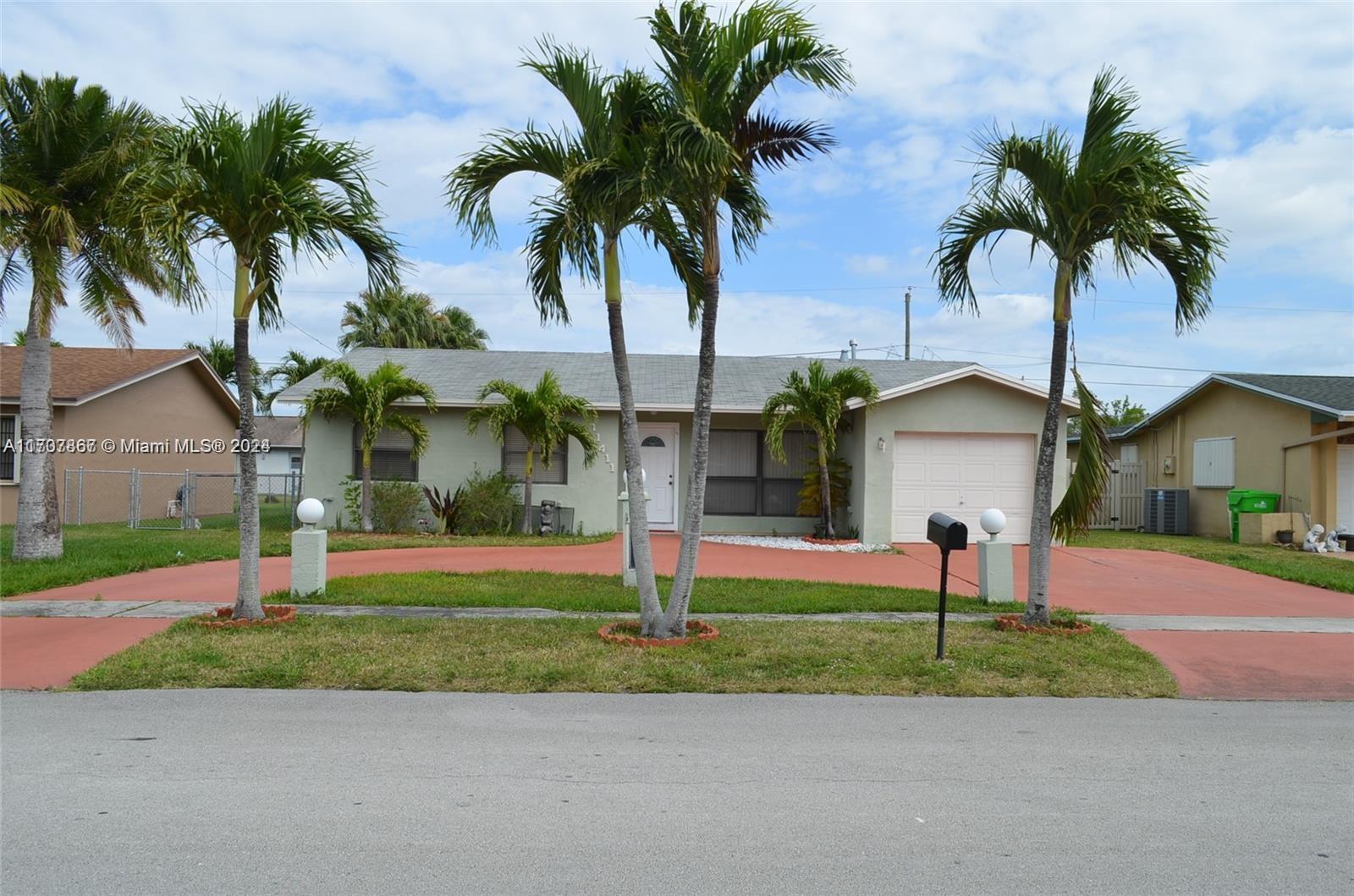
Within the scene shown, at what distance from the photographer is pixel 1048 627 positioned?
9.24 m

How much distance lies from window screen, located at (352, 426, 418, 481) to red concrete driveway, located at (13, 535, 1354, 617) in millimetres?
3615

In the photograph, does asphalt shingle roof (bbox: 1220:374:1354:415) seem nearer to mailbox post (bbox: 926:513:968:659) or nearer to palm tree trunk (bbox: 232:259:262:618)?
mailbox post (bbox: 926:513:968:659)

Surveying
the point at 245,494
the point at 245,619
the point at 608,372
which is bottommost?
the point at 245,619

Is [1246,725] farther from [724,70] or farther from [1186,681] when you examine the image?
[724,70]

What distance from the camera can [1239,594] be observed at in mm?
12117

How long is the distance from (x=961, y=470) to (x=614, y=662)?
446 inches

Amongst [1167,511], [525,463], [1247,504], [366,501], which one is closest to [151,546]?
[366,501]

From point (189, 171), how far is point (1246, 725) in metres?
9.51

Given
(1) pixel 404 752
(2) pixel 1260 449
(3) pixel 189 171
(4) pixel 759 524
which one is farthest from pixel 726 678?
(2) pixel 1260 449

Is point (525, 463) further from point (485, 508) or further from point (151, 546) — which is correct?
point (151, 546)

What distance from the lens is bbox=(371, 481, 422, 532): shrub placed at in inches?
Answer: 709

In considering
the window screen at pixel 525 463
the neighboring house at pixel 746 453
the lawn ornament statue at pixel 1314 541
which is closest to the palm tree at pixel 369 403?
the neighboring house at pixel 746 453

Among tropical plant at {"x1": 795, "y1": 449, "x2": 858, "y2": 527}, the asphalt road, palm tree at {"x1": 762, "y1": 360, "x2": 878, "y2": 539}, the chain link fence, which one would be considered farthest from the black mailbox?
the chain link fence

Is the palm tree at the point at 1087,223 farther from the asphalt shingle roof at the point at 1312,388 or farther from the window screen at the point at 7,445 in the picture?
the window screen at the point at 7,445
